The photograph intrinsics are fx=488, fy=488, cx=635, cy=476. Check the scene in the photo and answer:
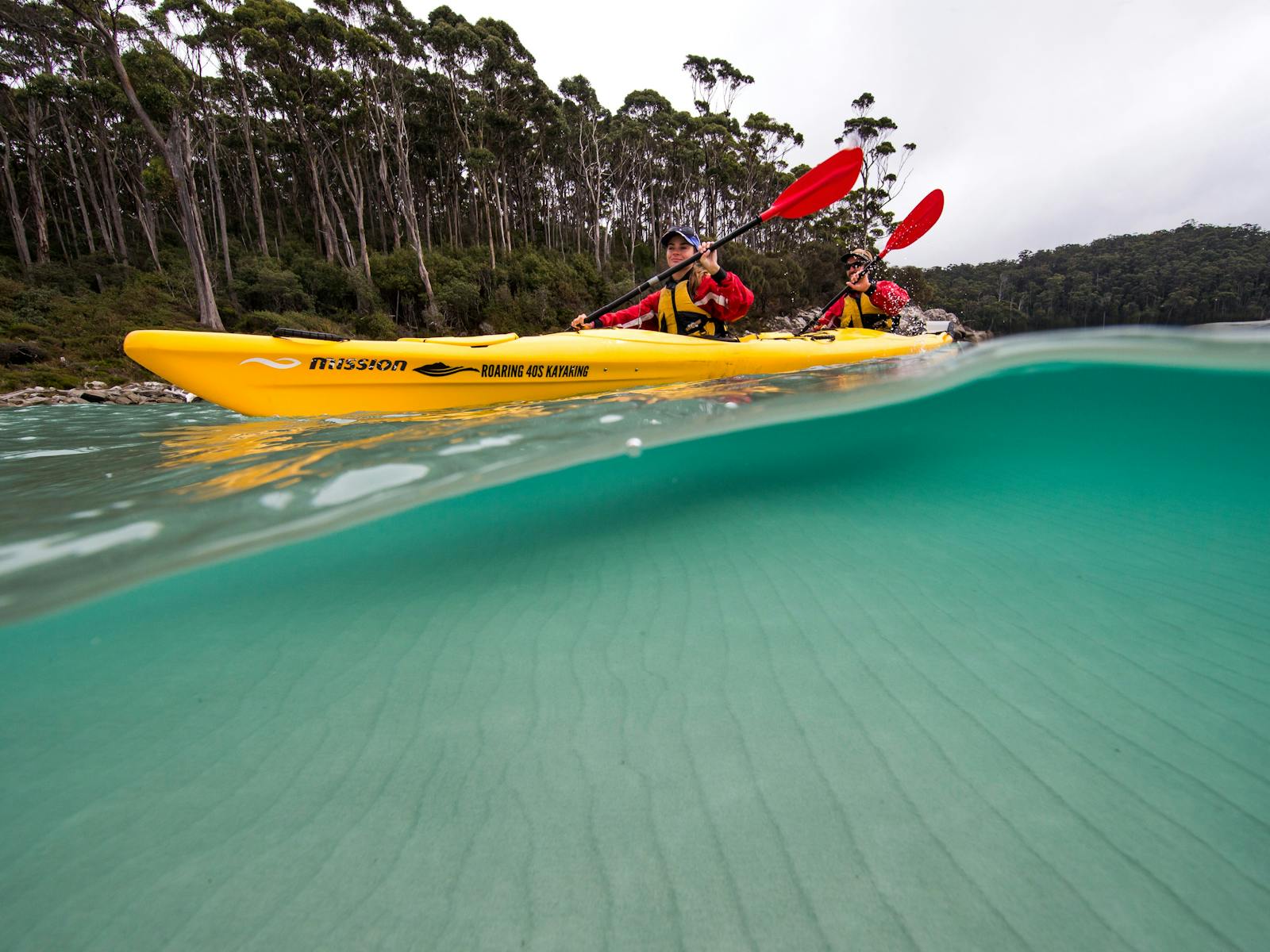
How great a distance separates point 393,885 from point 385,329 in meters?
22.2

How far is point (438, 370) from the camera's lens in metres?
3.93

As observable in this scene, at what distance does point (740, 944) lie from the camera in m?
0.97

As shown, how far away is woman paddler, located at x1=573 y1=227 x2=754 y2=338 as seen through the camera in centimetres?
614

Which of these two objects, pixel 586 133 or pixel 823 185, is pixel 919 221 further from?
pixel 586 133

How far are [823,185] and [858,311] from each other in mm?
3776

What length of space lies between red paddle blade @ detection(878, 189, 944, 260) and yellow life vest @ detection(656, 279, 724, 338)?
3558 mm

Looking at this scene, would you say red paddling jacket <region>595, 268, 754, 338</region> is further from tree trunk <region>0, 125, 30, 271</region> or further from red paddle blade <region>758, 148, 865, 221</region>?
tree trunk <region>0, 125, 30, 271</region>

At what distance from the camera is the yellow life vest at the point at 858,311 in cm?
889

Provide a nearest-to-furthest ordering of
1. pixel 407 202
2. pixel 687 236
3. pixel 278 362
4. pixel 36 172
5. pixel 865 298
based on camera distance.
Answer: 1. pixel 278 362
2. pixel 687 236
3. pixel 865 298
4. pixel 407 202
5. pixel 36 172

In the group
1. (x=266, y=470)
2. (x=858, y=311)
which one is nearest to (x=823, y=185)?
(x=858, y=311)

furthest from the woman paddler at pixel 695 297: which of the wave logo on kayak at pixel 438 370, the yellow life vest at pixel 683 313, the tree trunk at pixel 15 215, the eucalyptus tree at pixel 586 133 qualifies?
the tree trunk at pixel 15 215

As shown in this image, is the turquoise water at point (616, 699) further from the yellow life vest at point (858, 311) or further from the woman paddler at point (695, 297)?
the yellow life vest at point (858, 311)

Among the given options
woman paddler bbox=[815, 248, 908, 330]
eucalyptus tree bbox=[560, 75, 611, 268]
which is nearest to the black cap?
woman paddler bbox=[815, 248, 908, 330]

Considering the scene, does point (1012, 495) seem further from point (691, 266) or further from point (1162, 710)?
point (691, 266)
